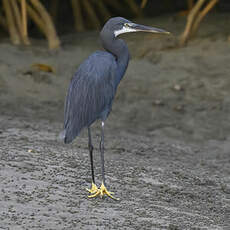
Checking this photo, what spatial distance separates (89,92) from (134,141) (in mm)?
1847

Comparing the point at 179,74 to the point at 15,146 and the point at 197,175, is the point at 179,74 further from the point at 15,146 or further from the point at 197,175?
the point at 15,146

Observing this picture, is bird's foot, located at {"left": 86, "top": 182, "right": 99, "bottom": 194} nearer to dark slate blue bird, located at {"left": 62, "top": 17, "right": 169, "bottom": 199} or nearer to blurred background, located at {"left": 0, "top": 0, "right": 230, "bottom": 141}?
dark slate blue bird, located at {"left": 62, "top": 17, "right": 169, "bottom": 199}

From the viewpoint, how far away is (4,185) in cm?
A: 343

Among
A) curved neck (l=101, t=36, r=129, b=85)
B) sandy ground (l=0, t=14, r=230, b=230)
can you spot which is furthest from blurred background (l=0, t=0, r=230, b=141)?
curved neck (l=101, t=36, r=129, b=85)

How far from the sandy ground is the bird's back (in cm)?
43

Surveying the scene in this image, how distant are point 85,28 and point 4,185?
20.0 ft

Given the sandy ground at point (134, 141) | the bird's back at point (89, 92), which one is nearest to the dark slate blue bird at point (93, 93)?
the bird's back at point (89, 92)

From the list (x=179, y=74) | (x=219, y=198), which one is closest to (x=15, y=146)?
(x=219, y=198)

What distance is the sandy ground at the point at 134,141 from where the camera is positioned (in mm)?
3287

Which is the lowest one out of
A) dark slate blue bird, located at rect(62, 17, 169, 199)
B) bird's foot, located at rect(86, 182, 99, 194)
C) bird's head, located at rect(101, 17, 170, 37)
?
bird's foot, located at rect(86, 182, 99, 194)

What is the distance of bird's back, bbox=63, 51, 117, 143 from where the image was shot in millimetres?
3510

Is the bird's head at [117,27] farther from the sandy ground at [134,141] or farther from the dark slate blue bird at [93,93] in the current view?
the sandy ground at [134,141]

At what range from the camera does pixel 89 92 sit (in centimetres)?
352

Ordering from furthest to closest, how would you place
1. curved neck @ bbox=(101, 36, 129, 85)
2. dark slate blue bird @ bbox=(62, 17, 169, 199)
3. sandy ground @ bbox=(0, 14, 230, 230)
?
Result: curved neck @ bbox=(101, 36, 129, 85) → dark slate blue bird @ bbox=(62, 17, 169, 199) → sandy ground @ bbox=(0, 14, 230, 230)
